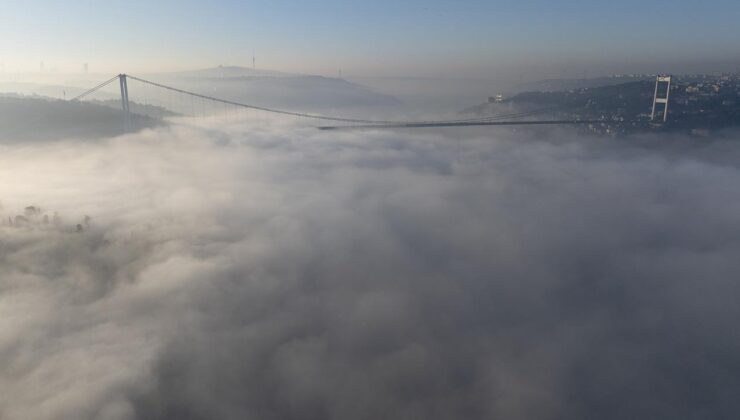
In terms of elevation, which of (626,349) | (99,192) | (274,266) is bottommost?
(626,349)

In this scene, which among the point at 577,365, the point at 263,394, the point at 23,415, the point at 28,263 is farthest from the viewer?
the point at 28,263

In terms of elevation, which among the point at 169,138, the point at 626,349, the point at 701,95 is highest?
the point at 701,95

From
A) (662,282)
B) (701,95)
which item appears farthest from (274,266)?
(701,95)

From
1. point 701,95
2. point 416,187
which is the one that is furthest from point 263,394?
point 701,95

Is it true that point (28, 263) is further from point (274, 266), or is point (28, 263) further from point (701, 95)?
point (701, 95)

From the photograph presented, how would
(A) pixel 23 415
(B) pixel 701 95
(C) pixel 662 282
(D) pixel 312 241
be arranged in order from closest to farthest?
(A) pixel 23 415 → (C) pixel 662 282 → (D) pixel 312 241 → (B) pixel 701 95

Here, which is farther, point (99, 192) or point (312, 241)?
point (99, 192)

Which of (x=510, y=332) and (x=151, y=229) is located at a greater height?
(x=151, y=229)

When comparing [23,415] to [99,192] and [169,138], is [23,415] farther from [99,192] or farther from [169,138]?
[169,138]

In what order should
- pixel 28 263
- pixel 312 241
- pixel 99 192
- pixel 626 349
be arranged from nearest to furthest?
pixel 626 349
pixel 28 263
pixel 312 241
pixel 99 192
